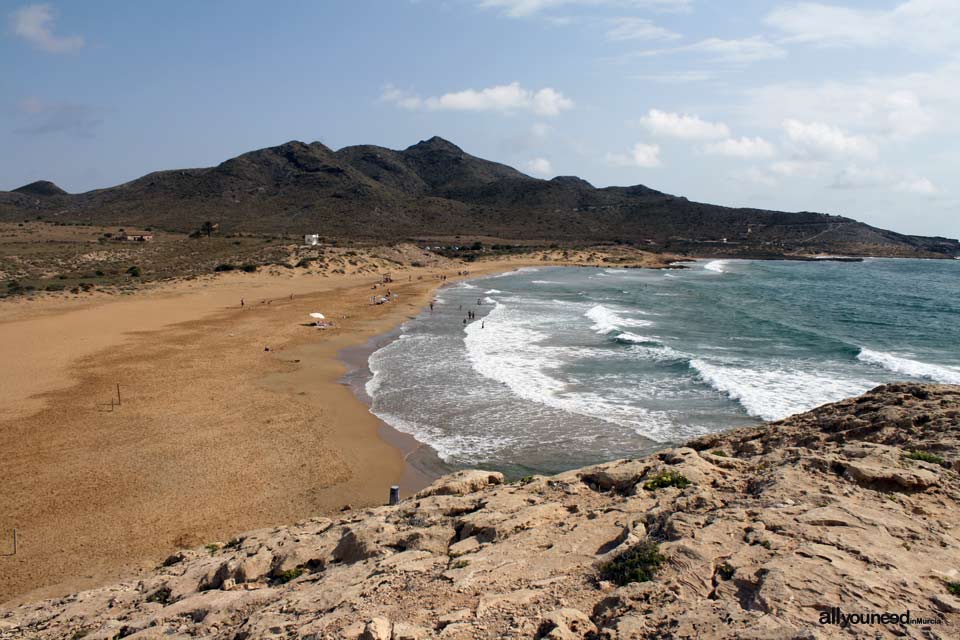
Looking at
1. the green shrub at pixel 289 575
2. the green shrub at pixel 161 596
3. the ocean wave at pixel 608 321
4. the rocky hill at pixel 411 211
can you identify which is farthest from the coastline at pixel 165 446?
the rocky hill at pixel 411 211

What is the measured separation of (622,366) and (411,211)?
110 meters

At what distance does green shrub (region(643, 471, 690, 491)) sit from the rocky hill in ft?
296

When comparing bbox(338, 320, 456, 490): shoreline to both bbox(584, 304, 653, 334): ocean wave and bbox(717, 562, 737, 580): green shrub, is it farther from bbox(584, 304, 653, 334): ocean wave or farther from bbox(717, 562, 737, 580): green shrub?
bbox(584, 304, 653, 334): ocean wave

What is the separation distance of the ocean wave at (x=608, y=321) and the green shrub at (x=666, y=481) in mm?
24924

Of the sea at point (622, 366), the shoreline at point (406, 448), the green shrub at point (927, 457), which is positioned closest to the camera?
the green shrub at point (927, 457)

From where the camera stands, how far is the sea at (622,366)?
56.2 ft

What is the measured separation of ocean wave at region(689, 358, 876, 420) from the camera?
1892 cm

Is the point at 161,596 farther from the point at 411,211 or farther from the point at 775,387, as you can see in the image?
the point at 411,211

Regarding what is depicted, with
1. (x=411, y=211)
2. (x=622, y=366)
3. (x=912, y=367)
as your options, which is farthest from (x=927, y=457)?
(x=411, y=211)

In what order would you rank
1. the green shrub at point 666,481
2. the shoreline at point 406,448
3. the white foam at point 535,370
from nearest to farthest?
the green shrub at point 666,481
the shoreline at point 406,448
the white foam at point 535,370

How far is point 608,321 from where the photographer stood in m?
36.9

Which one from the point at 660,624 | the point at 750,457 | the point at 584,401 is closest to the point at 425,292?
the point at 584,401

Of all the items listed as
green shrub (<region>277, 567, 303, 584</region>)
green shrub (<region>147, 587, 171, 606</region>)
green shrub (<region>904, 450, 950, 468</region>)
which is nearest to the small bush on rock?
green shrub (<region>904, 450, 950, 468</region>)

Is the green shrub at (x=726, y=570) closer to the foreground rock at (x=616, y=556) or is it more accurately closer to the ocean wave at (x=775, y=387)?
the foreground rock at (x=616, y=556)
